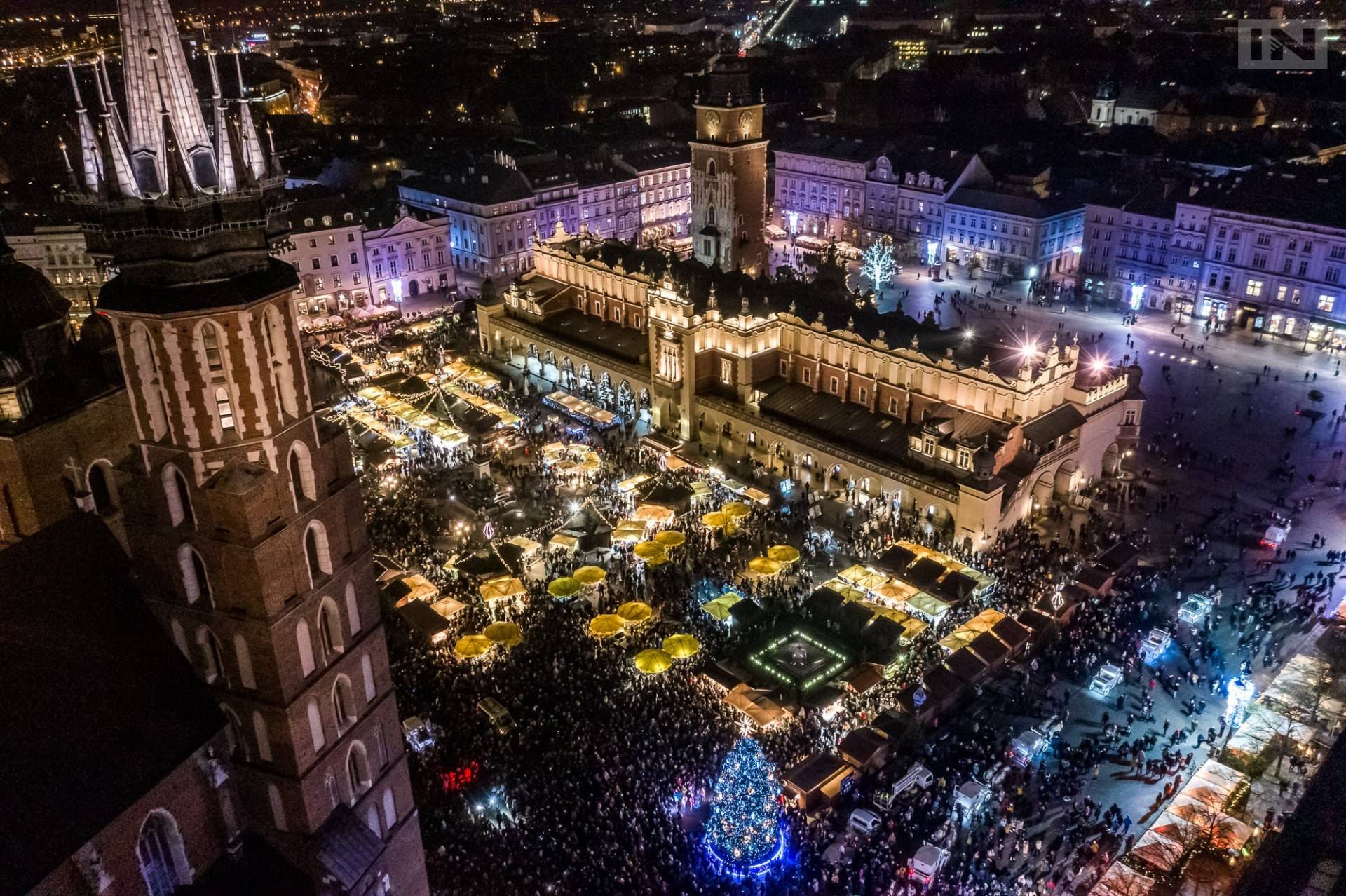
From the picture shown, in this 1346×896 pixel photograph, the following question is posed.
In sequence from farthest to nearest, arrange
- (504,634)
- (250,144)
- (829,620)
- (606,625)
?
(829,620), (606,625), (504,634), (250,144)

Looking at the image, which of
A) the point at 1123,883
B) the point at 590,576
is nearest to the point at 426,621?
the point at 590,576

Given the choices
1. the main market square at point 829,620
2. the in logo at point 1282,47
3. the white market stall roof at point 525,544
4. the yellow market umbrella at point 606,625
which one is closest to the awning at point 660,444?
the main market square at point 829,620

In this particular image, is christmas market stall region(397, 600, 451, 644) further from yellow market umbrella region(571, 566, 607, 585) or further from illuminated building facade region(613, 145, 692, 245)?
illuminated building facade region(613, 145, 692, 245)

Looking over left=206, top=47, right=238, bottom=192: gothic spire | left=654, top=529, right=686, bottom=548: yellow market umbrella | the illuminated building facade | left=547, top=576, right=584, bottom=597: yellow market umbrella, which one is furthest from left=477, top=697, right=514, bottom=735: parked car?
the illuminated building facade

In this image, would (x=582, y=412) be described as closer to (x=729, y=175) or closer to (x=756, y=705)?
(x=729, y=175)

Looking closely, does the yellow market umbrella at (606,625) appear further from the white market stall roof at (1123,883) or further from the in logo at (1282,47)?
the in logo at (1282,47)

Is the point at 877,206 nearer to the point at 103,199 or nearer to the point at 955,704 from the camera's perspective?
the point at 955,704

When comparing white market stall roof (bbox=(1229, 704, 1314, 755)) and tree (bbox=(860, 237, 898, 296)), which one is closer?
white market stall roof (bbox=(1229, 704, 1314, 755))
